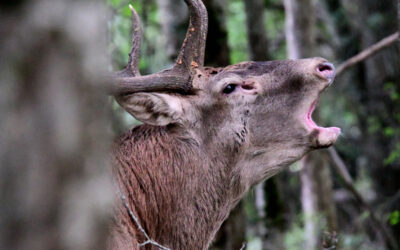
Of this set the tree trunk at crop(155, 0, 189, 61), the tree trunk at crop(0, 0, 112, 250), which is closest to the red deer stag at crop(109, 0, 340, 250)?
the tree trunk at crop(0, 0, 112, 250)

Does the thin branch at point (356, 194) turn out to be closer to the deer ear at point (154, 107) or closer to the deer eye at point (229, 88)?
the deer eye at point (229, 88)

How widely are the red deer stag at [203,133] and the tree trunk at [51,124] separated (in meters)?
2.92

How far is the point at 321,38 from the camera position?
16047 millimetres

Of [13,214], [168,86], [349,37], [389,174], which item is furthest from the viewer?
[349,37]

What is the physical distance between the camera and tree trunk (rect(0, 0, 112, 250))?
1.32m

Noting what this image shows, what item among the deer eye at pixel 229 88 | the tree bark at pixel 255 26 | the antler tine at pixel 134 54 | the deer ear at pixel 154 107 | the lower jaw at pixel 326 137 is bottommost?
the lower jaw at pixel 326 137

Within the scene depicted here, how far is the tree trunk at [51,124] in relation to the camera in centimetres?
132

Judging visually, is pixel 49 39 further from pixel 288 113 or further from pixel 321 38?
pixel 321 38

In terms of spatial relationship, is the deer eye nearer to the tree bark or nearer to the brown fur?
the brown fur

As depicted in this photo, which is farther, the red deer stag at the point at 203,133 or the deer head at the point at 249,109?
the deer head at the point at 249,109

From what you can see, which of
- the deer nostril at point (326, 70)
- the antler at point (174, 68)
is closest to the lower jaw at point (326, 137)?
the deer nostril at point (326, 70)

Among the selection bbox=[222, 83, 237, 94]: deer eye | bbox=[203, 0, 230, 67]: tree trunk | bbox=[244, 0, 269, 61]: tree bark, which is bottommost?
bbox=[222, 83, 237, 94]: deer eye

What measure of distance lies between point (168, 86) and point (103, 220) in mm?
3226

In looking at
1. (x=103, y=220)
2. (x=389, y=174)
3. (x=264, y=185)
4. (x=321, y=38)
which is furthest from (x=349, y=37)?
(x=103, y=220)
